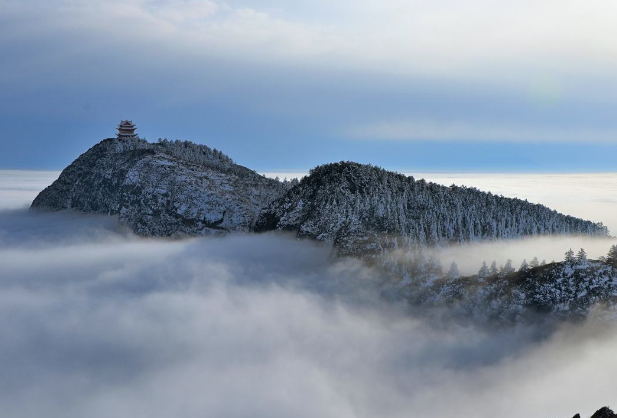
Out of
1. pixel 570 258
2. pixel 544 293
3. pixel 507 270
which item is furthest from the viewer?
pixel 507 270

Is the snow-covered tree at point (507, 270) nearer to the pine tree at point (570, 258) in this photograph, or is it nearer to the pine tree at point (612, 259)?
the pine tree at point (570, 258)

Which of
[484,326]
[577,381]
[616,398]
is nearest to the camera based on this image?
[616,398]

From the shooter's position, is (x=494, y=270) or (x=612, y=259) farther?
(x=494, y=270)

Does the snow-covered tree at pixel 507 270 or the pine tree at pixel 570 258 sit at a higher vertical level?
the pine tree at pixel 570 258

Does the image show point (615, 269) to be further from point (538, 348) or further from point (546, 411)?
point (546, 411)

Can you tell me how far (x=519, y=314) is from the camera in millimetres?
183625

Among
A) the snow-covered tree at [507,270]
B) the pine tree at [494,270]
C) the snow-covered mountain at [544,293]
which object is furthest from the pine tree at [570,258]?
the pine tree at [494,270]

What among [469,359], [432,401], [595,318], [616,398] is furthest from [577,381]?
[432,401]

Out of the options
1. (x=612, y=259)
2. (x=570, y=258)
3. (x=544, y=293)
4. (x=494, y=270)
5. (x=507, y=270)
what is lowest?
(x=544, y=293)

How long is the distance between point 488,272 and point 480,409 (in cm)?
5100

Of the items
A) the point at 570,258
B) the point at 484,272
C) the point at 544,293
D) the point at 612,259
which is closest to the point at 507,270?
the point at 484,272

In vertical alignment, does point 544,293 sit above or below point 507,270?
below

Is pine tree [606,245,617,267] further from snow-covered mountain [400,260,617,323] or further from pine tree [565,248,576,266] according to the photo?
pine tree [565,248,576,266]

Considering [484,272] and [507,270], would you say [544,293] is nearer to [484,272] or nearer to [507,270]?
[507,270]
